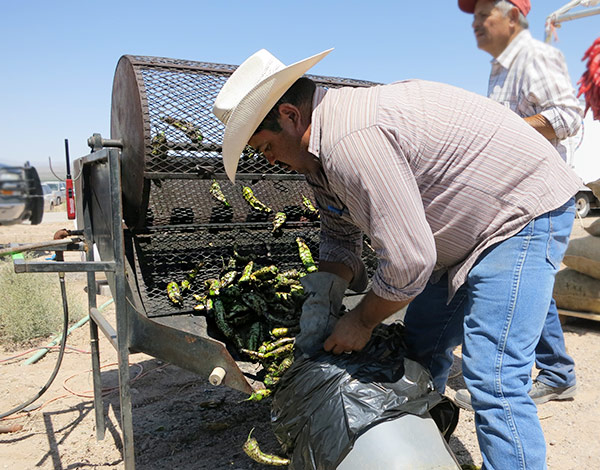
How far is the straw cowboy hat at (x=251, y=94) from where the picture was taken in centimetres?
182

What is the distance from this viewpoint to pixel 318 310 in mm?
2318

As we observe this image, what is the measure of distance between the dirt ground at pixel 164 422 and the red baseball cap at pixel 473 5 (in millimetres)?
2627

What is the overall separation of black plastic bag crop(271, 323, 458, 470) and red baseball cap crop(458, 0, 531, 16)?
2.25 meters

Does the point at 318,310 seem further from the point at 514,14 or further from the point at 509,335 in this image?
the point at 514,14

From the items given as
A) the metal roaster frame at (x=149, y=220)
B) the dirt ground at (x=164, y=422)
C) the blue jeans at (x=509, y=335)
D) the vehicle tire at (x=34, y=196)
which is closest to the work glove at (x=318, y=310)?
the metal roaster frame at (x=149, y=220)

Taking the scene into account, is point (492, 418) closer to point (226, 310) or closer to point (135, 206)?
point (226, 310)

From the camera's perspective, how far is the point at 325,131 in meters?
1.79

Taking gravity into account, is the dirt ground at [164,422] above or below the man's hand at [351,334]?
below

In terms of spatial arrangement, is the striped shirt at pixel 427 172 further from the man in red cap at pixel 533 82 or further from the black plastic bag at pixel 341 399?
the man in red cap at pixel 533 82

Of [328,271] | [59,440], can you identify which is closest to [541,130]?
[328,271]

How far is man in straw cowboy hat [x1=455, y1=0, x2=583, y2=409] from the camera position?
9.89ft

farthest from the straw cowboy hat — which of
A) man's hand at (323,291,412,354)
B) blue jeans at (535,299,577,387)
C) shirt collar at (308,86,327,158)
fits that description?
blue jeans at (535,299,577,387)

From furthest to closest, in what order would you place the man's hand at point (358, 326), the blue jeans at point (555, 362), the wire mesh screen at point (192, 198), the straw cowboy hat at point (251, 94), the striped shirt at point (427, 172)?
the blue jeans at point (555, 362) → the wire mesh screen at point (192, 198) → the man's hand at point (358, 326) → the straw cowboy hat at point (251, 94) → the striped shirt at point (427, 172)

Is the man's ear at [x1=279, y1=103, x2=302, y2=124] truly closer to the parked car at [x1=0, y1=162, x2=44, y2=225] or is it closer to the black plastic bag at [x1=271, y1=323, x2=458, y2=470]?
the parked car at [x1=0, y1=162, x2=44, y2=225]
